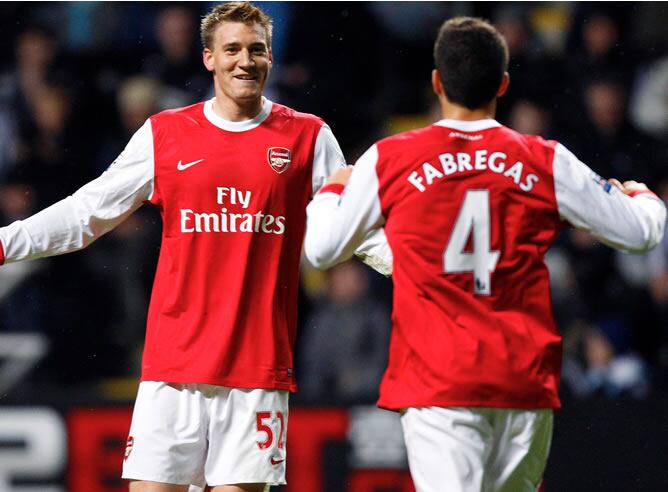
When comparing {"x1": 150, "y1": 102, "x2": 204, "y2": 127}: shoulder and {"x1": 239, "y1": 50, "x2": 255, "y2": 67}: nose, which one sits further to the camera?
{"x1": 150, "y1": 102, "x2": 204, "y2": 127}: shoulder

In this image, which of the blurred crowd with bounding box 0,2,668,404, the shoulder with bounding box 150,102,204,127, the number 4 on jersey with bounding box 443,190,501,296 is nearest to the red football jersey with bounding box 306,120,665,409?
the number 4 on jersey with bounding box 443,190,501,296

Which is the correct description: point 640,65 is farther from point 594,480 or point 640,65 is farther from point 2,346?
point 2,346

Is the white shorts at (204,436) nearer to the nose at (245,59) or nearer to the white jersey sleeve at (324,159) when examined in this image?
the white jersey sleeve at (324,159)

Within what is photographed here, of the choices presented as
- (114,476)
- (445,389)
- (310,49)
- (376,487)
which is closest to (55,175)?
(310,49)

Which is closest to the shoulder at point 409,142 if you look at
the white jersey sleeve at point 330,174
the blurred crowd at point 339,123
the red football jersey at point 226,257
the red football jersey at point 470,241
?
the red football jersey at point 470,241

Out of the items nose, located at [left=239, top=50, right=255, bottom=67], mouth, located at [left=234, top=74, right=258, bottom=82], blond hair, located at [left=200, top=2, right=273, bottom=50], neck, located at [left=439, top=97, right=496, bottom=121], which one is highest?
blond hair, located at [left=200, top=2, right=273, bottom=50]

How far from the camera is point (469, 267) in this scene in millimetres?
3570

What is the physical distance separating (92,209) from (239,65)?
70cm

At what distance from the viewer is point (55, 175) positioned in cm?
799

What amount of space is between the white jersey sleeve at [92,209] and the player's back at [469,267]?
1.12m

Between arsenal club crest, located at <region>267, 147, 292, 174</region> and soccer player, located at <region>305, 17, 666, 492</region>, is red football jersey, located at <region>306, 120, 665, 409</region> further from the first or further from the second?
arsenal club crest, located at <region>267, 147, 292, 174</region>

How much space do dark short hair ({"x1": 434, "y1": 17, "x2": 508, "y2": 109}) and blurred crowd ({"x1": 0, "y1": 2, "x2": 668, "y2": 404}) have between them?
151 inches

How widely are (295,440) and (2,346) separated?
255 cm

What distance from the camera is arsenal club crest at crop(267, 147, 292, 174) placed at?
439 cm
